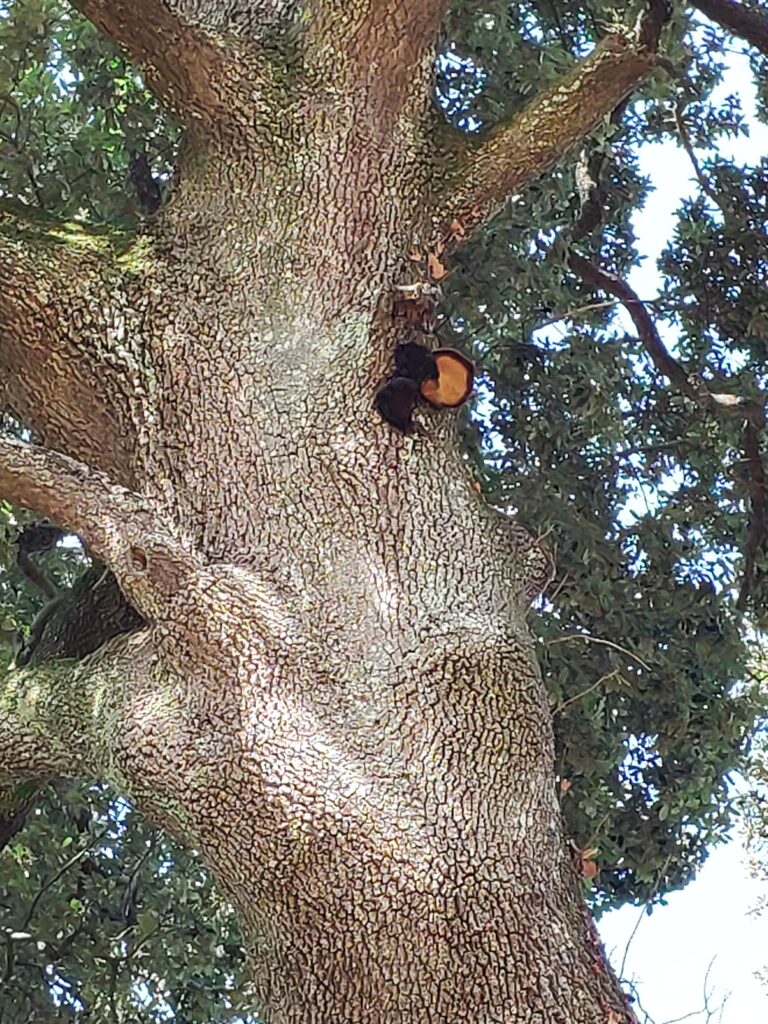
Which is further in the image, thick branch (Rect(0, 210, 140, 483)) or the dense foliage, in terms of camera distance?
the dense foliage

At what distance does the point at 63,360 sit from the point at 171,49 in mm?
1112

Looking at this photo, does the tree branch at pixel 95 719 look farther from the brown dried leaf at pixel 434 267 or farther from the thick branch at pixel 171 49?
the thick branch at pixel 171 49

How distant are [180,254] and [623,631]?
2884 mm

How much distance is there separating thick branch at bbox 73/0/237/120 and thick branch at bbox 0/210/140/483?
76cm

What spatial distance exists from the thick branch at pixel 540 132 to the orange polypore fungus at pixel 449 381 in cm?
64

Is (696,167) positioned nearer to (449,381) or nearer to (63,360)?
(449,381)

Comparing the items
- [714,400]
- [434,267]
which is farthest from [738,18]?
[434,267]

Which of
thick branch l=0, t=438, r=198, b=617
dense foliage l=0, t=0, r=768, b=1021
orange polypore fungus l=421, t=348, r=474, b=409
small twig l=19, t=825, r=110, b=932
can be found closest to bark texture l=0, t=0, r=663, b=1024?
thick branch l=0, t=438, r=198, b=617

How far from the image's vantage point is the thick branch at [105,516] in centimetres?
306

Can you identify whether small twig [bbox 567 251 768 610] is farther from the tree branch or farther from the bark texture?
the tree branch

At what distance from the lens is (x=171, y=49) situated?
382 centimetres

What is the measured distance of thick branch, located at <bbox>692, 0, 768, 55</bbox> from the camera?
5.18m

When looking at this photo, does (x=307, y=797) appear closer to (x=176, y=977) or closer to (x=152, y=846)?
(x=176, y=977)

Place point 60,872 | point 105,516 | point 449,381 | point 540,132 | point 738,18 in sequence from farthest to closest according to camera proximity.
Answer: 1. point 60,872
2. point 738,18
3. point 540,132
4. point 449,381
5. point 105,516
